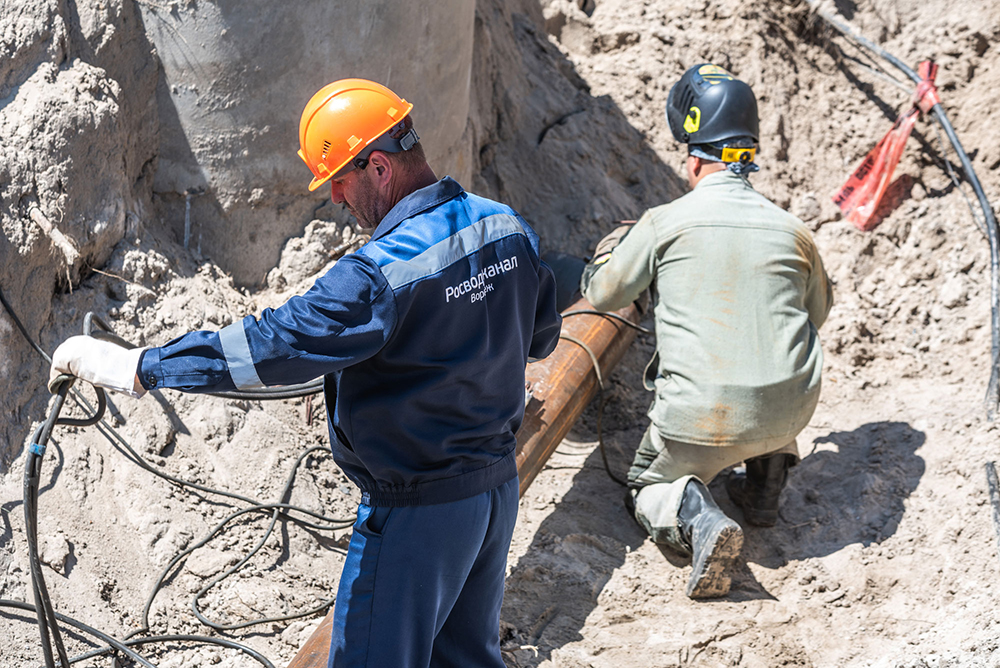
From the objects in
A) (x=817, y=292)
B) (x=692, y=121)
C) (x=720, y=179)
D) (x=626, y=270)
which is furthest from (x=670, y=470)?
(x=692, y=121)

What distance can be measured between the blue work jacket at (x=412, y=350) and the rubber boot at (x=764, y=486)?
1927 millimetres

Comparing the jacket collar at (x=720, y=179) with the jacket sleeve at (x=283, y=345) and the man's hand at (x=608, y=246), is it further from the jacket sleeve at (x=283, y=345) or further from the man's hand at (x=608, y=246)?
the jacket sleeve at (x=283, y=345)

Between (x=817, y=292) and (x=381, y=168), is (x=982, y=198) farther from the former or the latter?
(x=381, y=168)

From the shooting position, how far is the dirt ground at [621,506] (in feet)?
10.5

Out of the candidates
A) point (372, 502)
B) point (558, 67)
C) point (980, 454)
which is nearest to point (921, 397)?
point (980, 454)

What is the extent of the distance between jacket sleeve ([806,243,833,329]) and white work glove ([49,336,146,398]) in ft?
9.10

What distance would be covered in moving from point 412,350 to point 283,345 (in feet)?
1.03

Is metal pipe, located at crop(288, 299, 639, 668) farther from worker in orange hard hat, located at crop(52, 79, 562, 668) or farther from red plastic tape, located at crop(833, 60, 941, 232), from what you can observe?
red plastic tape, located at crop(833, 60, 941, 232)

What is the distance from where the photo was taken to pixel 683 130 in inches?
154

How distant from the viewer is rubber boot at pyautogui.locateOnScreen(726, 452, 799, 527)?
3990mm

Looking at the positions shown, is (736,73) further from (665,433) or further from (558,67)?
(665,433)

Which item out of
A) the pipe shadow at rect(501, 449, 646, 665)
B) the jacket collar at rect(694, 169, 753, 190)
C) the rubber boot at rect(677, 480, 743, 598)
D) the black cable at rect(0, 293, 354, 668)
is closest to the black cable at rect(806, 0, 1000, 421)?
the rubber boot at rect(677, 480, 743, 598)

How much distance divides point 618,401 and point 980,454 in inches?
69.7

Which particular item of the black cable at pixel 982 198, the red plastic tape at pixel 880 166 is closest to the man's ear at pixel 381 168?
the black cable at pixel 982 198
